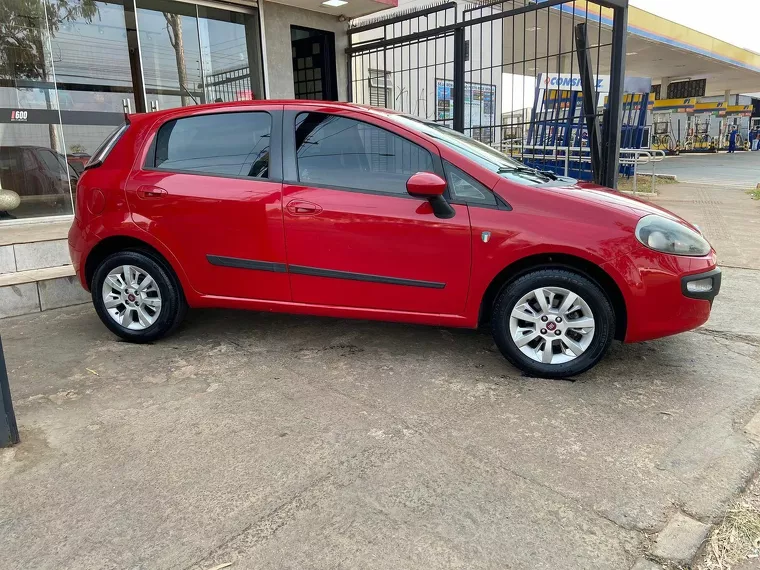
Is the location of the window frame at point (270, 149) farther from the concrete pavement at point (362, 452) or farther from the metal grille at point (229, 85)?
the metal grille at point (229, 85)

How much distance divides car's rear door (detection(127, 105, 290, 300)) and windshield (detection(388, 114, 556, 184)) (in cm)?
91

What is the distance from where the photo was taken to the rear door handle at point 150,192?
3809 millimetres

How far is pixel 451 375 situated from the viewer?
346 cm

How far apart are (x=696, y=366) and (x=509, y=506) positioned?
2010 mm

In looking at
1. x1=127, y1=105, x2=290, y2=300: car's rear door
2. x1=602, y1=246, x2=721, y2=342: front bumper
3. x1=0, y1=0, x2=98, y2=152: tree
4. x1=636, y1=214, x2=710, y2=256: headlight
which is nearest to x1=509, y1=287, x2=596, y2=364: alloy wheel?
x1=602, y1=246, x2=721, y2=342: front bumper

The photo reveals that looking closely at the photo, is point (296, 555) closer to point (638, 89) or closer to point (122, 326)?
point (122, 326)

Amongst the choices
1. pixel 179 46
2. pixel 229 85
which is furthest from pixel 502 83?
pixel 179 46

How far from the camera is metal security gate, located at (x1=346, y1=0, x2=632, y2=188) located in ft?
20.0

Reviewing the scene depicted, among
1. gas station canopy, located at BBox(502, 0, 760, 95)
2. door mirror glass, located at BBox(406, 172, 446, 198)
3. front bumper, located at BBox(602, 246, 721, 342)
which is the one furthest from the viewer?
gas station canopy, located at BBox(502, 0, 760, 95)

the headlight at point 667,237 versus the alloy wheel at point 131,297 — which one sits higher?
the headlight at point 667,237

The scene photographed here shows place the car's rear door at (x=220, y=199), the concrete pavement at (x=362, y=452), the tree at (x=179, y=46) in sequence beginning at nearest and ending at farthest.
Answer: the concrete pavement at (x=362, y=452), the car's rear door at (x=220, y=199), the tree at (x=179, y=46)

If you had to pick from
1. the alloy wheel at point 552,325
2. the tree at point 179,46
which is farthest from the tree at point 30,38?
the alloy wheel at point 552,325

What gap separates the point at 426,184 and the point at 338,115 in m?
0.87

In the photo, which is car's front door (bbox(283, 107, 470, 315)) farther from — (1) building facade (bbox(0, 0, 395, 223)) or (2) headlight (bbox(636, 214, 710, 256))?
(1) building facade (bbox(0, 0, 395, 223))
